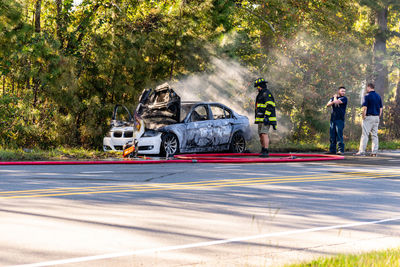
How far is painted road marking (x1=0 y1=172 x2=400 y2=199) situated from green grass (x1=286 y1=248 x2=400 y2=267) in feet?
15.5

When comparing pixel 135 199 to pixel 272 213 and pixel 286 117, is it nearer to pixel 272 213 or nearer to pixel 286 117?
pixel 272 213

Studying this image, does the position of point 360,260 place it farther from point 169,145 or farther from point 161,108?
point 161,108

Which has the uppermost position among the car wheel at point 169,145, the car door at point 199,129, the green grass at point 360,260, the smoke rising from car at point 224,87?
the smoke rising from car at point 224,87

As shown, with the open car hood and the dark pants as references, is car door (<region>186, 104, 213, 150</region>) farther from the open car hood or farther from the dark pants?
the dark pants

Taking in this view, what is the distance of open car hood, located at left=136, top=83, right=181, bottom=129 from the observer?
643 inches

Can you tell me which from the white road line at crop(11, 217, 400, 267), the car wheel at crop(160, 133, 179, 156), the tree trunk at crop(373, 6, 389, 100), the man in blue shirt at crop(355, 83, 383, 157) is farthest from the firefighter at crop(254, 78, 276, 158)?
the tree trunk at crop(373, 6, 389, 100)

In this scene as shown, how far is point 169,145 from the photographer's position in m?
16.1

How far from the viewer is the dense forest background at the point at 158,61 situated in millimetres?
17172

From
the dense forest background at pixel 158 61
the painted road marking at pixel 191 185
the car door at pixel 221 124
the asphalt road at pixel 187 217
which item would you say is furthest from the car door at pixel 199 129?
the painted road marking at pixel 191 185

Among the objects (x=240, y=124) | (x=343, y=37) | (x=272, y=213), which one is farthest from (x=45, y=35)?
(x=343, y=37)

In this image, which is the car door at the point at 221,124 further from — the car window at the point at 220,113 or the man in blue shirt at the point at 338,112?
the man in blue shirt at the point at 338,112

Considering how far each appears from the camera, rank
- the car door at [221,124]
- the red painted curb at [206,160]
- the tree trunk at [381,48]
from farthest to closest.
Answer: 1. the tree trunk at [381,48]
2. the car door at [221,124]
3. the red painted curb at [206,160]

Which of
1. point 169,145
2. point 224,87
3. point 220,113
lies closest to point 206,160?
point 169,145

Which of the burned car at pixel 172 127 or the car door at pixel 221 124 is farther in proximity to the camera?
the car door at pixel 221 124
